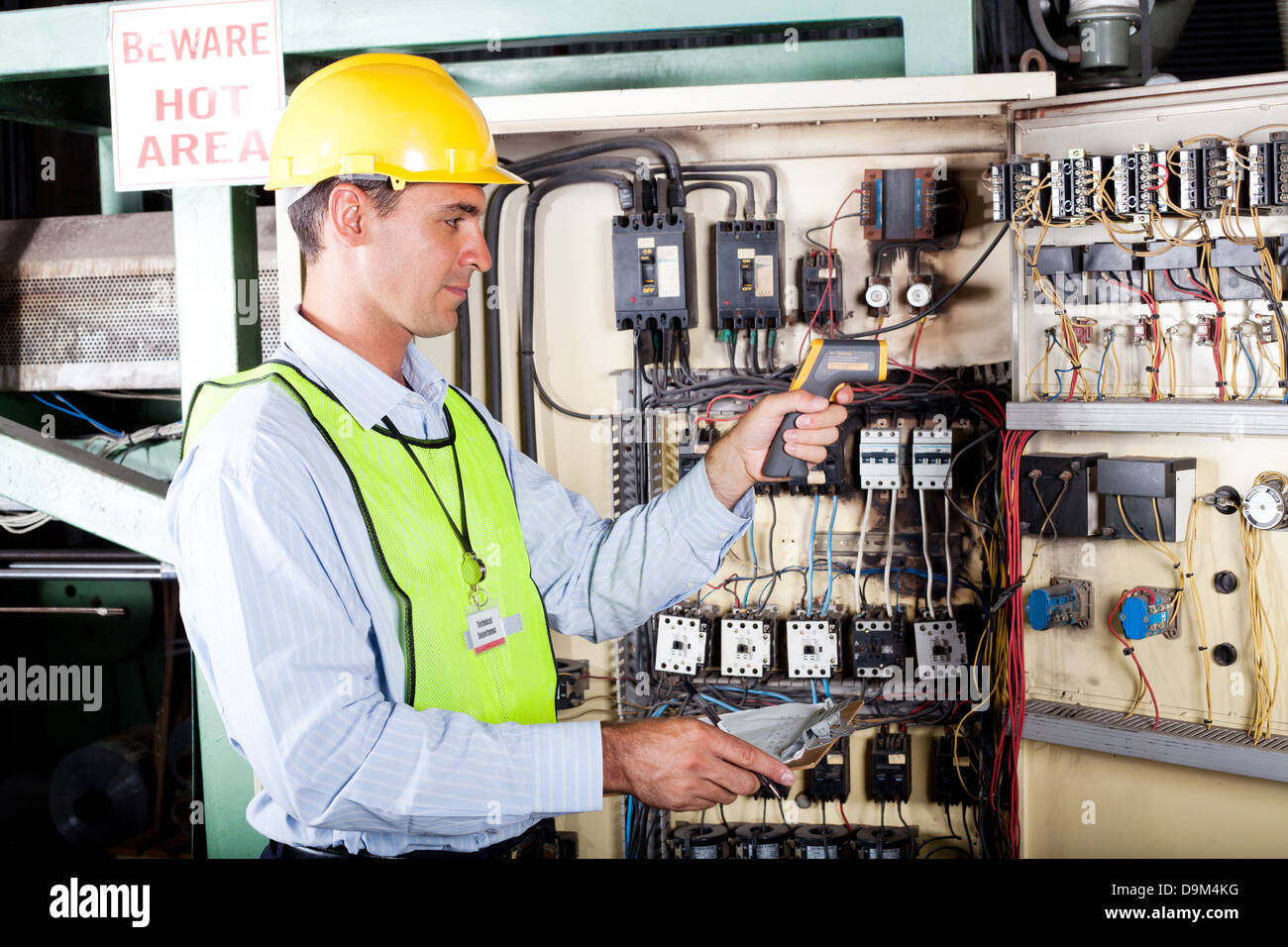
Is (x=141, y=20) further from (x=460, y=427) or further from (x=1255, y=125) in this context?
(x=1255, y=125)

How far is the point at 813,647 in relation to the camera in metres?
2.63

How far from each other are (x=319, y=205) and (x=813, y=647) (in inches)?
65.6

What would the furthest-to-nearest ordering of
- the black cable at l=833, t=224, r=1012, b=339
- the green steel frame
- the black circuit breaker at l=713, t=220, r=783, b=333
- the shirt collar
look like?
the black circuit breaker at l=713, t=220, r=783, b=333 → the black cable at l=833, t=224, r=1012, b=339 → the green steel frame → the shirt collar

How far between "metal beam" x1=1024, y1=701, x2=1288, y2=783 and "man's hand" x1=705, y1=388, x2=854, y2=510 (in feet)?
3.34

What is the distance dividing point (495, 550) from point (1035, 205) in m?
1.42

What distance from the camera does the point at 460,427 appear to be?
1690mm

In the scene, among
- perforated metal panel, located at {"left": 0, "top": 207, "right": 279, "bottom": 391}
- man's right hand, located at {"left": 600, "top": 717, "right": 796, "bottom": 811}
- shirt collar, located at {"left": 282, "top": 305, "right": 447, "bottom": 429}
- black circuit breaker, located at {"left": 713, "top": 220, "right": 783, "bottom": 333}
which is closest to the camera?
man's right hand, located at {"left": 600, "top": 717, "right": 796, "bottom": 811}

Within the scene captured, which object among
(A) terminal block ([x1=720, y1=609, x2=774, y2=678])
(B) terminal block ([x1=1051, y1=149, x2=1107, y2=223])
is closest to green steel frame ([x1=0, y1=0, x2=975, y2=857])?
(B) terminal block ([x1=1051, y1=149, x2=1107, y2=223])

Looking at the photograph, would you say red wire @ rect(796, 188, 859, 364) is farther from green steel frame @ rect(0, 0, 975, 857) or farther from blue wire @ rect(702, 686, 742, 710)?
blue wire @ rect(702, 686, 742, 710)

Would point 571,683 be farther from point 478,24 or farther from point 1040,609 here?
point 478,24

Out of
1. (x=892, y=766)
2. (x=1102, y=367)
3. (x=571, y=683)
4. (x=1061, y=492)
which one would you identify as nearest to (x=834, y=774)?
(x=892, y=766)

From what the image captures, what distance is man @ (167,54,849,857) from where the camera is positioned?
4.16ft
